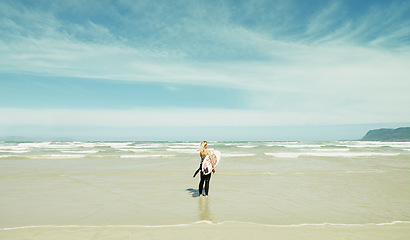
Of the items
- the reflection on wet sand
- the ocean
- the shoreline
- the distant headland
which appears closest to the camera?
the shoreline

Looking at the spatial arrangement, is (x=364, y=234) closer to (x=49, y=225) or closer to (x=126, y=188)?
(x=49, y=225)

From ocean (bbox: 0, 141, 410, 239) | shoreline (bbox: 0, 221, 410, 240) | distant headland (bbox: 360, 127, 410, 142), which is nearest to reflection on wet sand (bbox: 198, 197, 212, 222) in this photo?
ocean (bbox: 0, 141, 410, 239)

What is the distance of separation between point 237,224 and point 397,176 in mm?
10783

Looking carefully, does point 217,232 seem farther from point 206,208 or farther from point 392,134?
point 392,134

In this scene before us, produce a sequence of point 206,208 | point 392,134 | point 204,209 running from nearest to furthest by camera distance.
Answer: point 204,209, point 206,208, point 392,134

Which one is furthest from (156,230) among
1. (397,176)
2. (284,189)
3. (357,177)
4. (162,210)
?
(397,176)

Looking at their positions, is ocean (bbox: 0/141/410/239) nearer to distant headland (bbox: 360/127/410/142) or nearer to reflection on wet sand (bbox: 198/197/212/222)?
reflection on wet sand (bbox: 198/197/212/222)

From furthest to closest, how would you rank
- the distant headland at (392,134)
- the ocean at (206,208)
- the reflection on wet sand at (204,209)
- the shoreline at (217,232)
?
the distant headland at (392,134) → the reflection on wet sand at (204,209) → the ocean at (206,208) → the shoreline at (217,232)

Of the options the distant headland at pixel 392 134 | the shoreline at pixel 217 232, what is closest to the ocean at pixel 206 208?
the shoreline at pixel 217 232

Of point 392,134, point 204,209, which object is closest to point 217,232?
point 204,209

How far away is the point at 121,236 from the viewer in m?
4.85

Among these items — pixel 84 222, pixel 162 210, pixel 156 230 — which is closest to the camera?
pixel 156 230

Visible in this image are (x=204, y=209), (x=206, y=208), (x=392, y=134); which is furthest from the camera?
(x=392, y=134)

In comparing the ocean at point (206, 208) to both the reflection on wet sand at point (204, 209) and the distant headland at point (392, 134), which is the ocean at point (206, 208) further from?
the distant headland at point (392, 134)
